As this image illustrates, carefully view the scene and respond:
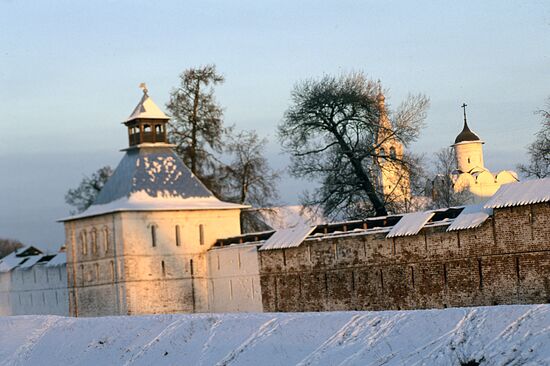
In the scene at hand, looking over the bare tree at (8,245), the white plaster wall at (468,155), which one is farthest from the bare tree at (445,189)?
the bare tree at (8,245)

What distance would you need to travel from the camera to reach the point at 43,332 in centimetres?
2927

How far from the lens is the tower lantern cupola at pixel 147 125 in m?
40.8

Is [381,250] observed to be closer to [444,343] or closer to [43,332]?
[43,332]

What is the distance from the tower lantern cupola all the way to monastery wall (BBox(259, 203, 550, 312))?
320 inches

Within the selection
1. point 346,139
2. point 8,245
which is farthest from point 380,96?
point 8,245

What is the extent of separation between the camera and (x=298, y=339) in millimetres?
22000

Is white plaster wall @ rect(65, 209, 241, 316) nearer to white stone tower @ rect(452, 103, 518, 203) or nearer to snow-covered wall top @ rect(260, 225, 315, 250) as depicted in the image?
snow-covered wall top @ rect(260, 225, 315, 250)

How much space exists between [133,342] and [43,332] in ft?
14.9

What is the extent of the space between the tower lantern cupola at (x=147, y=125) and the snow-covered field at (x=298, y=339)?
12.1 metres

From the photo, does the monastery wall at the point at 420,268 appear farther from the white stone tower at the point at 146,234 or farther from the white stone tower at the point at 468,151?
the white stone tower at the point at 468,151

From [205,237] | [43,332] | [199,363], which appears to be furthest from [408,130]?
[199,363]

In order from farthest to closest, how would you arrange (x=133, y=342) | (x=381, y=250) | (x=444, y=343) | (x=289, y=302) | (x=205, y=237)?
(x=205, y=237)
(x=289, y=302)
(x=381, y=250)
(x=133, y=342)
(x=444, y=343)

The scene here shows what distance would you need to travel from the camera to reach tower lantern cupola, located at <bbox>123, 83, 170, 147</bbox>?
40812 mm

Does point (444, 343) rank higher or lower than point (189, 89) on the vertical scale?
lower
